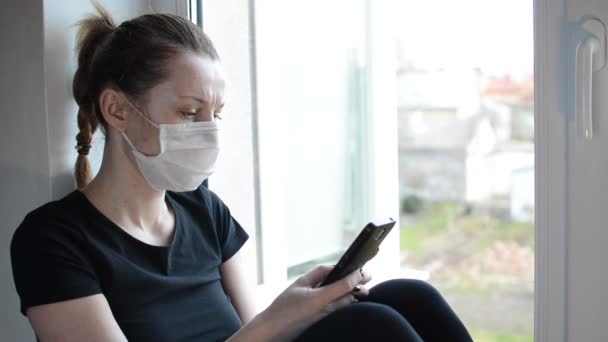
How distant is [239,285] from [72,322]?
1.44 feet

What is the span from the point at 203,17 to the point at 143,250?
705mm

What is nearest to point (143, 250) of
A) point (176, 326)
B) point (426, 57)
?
point (176, 326)

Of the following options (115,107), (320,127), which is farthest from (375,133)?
(115,107)

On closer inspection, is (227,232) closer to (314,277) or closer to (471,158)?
(314,277)

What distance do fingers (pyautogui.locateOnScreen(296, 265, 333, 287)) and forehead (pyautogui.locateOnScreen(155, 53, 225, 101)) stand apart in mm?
398

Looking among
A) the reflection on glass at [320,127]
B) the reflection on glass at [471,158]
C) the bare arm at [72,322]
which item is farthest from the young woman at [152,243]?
the reflection on glass at [320,127]

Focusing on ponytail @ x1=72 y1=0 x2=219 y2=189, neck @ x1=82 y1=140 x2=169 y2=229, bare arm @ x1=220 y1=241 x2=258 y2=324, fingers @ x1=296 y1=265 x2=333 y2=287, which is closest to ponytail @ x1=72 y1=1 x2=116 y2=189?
ponytail @ x1=72 y1=0 x2=219 y2=189

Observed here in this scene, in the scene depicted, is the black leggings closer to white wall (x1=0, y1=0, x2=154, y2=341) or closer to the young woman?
the young woman

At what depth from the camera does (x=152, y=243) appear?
1.27 metres

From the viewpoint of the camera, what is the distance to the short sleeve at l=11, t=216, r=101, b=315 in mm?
1071

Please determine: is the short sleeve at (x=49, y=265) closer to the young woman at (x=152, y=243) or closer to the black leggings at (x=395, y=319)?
the young woman at (x=152, y=243)

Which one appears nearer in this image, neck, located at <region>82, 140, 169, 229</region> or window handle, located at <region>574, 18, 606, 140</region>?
window handle, located at <region>574, 18, 606, 140</region>

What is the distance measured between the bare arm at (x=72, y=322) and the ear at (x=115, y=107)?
0.35 m

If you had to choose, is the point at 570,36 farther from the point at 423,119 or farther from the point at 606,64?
the point at 423,119
